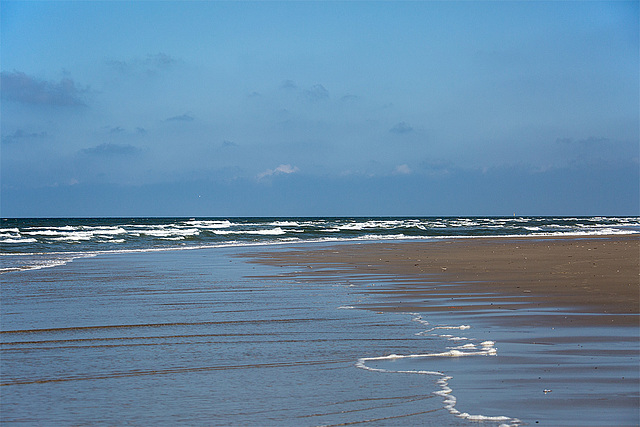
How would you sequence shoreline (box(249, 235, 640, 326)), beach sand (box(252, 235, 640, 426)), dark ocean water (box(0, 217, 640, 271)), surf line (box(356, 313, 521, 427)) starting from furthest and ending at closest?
dark ocean water (box(0, 217, 640, 271)) < shoreline (box(249, 235, 640, 326)) < beach sand (box(252, 235, 640, 426)) < surf line (box(356, 313, 521, 427))

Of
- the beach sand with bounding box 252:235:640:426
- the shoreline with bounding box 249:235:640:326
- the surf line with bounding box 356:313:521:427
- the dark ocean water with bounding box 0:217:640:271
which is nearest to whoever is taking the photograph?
the surf line with bounding box 356:313:521:427

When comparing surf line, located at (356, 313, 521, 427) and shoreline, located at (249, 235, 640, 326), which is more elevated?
shoreline, located at (249, 235, 640, 326)

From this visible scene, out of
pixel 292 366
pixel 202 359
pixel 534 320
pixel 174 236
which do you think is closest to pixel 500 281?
pixel 534 320

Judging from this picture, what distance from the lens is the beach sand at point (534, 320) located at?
14.1 ft

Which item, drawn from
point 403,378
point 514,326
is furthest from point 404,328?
point 403,378

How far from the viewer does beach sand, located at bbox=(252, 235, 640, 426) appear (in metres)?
4.30

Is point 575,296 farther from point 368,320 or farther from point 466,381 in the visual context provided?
point 466,381

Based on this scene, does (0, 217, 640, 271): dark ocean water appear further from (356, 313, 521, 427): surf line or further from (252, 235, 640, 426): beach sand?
(356, 313, 521, 427): surf line

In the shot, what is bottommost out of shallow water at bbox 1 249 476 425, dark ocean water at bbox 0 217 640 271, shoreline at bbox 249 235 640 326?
shallow water at bbox 1 249 476 425

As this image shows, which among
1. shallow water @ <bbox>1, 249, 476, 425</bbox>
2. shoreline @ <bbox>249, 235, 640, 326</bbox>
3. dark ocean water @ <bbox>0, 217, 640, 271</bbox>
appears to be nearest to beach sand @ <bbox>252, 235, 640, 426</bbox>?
shoreline @ <bbox>249, 235, 640, 326</bbox>

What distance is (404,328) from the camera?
7242 mm

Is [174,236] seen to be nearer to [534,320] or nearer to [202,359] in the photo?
[534,320]

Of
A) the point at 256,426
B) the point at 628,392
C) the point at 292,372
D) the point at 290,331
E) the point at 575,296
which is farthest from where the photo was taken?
the point at 575,296

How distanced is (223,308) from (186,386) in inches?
168
